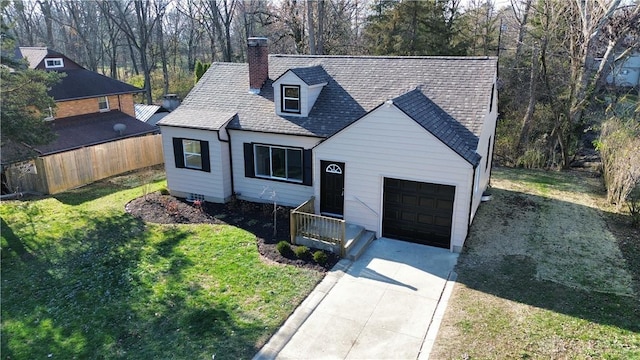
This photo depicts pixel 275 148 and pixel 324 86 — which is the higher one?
pixel 324 86

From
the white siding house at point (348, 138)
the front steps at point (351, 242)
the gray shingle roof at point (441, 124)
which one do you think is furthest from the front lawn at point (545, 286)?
the gray shingle roof at point (441, 124)

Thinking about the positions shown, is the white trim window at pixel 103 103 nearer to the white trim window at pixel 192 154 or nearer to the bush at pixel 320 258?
the white trim window at pixel 192 154

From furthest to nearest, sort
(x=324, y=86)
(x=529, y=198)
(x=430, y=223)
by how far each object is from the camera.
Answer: (x=529, y=198) → (x=324, y=86) → (x=430, y=223)

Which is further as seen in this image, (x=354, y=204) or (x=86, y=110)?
(x=86, y=110)

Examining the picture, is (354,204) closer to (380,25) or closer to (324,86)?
(324,86)

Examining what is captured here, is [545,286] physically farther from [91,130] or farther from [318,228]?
[91,130]

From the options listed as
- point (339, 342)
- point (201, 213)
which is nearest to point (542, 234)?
point (339, 342)
